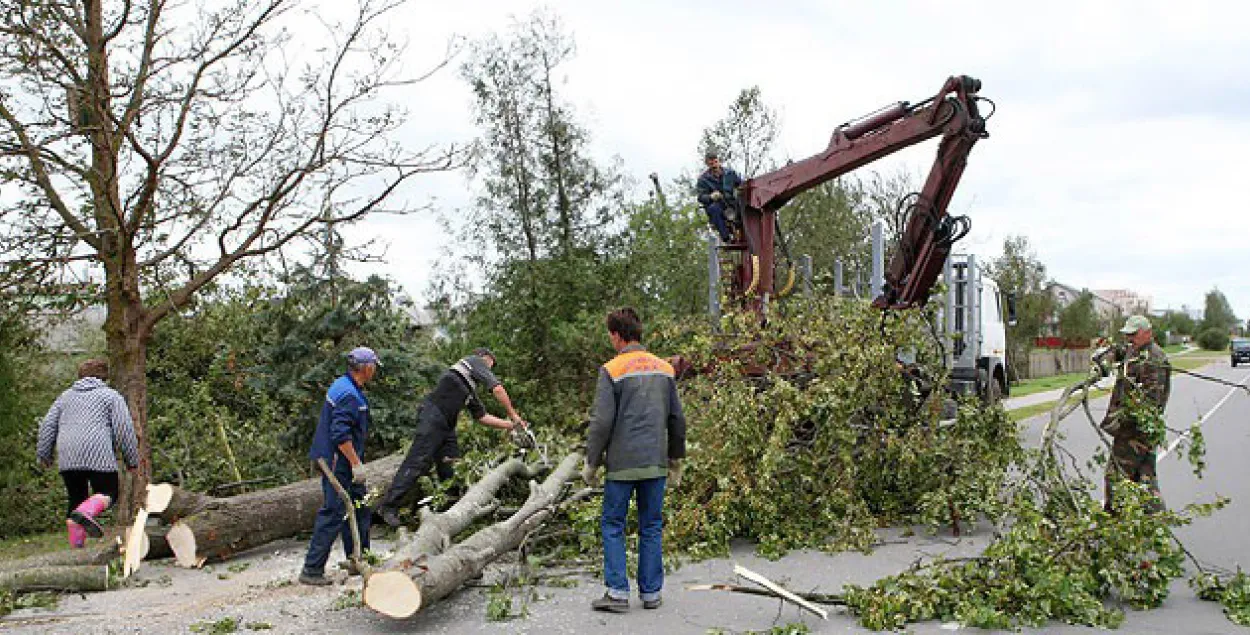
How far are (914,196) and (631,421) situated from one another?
6955mm

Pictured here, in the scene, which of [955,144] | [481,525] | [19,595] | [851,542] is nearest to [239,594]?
[19,595]

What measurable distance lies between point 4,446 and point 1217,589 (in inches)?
419

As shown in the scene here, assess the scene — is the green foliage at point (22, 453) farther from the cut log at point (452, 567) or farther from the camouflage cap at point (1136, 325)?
the camouflage cap at point (1136, 325)

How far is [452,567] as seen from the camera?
621 centimetres

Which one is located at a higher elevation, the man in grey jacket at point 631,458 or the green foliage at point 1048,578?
the man in grey jacket at point 631,458

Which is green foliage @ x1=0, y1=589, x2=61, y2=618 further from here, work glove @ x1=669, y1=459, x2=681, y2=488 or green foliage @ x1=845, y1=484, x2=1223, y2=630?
green foliage @ x1=845, y1=484, x2=1223, y2=630

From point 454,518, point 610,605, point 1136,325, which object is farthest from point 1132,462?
point 454,518

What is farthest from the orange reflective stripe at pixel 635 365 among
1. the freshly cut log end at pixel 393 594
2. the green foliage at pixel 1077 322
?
the green foliage at pixel 1077 322

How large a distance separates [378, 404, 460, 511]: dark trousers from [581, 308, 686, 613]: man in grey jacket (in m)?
2.90

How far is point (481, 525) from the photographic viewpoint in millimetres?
8352

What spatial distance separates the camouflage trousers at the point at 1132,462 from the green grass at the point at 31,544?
29.0 ft

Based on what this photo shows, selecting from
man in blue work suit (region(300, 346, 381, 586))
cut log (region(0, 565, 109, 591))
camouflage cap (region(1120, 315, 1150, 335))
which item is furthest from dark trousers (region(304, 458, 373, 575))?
camouflage cap (region(1120, 315, 1150, 335))

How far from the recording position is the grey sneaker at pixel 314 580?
23.3 feet

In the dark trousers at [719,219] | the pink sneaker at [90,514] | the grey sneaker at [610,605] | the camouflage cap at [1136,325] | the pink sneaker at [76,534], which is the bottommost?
the grey sneaker at [610,605]
